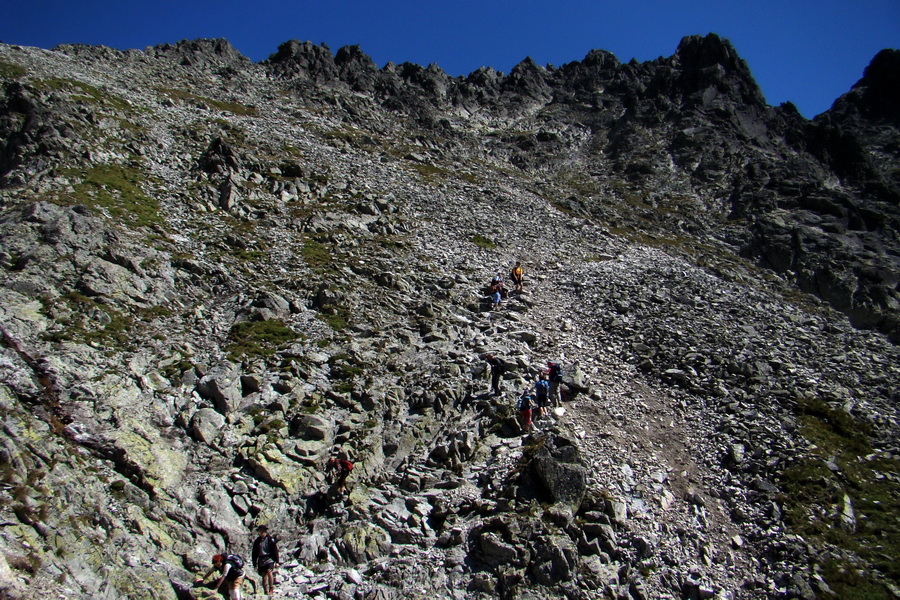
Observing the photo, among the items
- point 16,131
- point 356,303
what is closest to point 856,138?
point 356,303

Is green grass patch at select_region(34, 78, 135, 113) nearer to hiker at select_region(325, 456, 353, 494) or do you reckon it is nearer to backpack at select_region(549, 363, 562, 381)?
hiker at select_region(325, 456, 353, 494)

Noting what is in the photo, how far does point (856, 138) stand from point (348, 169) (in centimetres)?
8209

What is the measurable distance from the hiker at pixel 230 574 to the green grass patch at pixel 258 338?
9171 mm

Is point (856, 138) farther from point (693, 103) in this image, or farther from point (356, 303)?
point (356, 303)

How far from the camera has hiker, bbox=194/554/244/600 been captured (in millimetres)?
11133

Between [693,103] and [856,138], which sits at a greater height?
[693,103]

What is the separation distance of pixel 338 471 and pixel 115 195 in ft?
77.3

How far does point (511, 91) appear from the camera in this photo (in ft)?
335

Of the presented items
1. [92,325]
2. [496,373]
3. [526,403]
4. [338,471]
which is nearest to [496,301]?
[496,373]

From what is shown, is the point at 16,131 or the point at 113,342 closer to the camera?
the point at 113,342

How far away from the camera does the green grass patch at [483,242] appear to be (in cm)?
3844

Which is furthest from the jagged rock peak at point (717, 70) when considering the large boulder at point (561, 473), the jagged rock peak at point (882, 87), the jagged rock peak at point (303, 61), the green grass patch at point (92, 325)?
the green grass patch at point (92, 325)

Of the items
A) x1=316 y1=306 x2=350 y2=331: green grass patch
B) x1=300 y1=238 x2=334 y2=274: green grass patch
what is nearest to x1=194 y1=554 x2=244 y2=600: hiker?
x1=316 y1=306 x2=350 y2=331: green grass patch

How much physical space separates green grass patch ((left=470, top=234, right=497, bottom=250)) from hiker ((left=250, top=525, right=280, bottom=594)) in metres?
29.0
